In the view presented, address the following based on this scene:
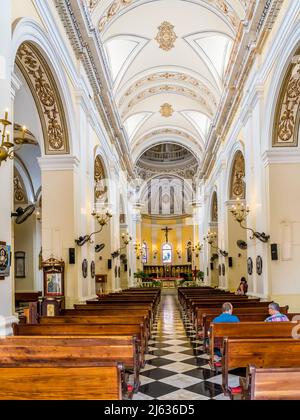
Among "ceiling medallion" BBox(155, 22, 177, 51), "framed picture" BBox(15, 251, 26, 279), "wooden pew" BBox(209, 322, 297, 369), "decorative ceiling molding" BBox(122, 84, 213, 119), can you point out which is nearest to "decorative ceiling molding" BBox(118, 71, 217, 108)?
"decorative ceiling molding" BBox(122, 84, 213, 119)

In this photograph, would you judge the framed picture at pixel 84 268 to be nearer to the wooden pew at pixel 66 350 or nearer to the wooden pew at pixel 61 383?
the wooden pew at pixel 66 350

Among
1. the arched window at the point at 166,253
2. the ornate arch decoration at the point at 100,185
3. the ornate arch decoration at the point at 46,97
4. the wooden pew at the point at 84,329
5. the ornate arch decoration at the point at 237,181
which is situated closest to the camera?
the wooden pew at the point at 84,329

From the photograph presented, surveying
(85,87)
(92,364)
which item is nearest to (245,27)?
(85,87)

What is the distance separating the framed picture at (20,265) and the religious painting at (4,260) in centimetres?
1366

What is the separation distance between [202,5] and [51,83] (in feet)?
21.8

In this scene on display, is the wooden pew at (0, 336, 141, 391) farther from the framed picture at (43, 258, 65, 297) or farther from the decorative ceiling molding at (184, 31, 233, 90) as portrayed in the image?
the decorative ceiling molding at (184, 31, 233, 90)

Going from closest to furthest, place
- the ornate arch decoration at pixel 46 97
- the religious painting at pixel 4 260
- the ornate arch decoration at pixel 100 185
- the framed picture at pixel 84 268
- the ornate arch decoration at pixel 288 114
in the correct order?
the religious painting at pixel 4 260, the ornate arch decoration at pixel 46 97, the ornate arch decoration at pixel 288 114, the framed picture at pixel 84 268, the ornate arch decoration at pixel 100 185

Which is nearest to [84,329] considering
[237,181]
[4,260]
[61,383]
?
[4,260]

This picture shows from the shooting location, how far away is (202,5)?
1370 cm

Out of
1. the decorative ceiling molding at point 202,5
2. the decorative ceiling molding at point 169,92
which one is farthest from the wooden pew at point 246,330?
the decorative ceiling molding at point 169,92

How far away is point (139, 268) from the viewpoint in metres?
31.1

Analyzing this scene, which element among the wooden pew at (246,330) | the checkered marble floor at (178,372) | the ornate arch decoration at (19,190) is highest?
the ornate arch decoration at (19,190)

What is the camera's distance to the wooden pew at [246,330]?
5.90 metres

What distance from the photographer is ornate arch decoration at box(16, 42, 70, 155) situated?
863 cm
